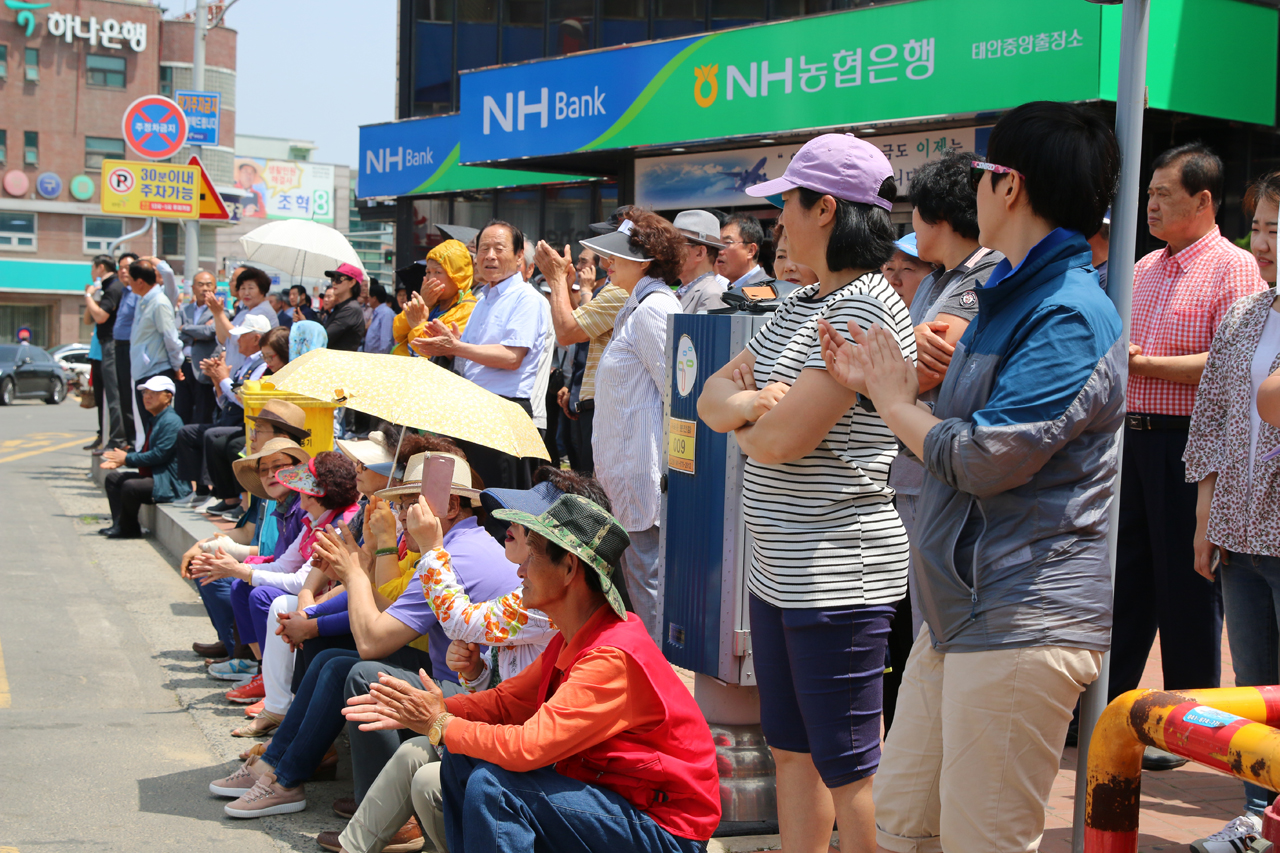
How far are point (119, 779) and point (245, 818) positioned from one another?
77cm

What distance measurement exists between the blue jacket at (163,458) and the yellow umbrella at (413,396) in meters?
6.19

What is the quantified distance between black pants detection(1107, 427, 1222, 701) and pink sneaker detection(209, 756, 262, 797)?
335 centimetres

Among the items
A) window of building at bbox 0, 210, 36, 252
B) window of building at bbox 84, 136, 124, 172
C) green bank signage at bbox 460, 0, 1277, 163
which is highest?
window of building at bbox 84, 136, 124, 172

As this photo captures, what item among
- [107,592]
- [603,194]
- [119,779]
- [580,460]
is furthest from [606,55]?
[119,779]

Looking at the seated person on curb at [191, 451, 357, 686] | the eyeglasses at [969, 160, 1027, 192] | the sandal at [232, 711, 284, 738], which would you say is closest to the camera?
the eyeglasses at [969, 160, 1027, 192]

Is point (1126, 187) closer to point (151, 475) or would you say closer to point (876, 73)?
point (876, 73)

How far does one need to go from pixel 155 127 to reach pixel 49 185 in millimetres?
41406

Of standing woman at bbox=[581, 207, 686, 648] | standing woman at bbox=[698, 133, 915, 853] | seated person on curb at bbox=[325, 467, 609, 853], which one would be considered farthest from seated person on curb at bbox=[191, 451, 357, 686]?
standing woman at bbox=[698, 133, 915, 853]

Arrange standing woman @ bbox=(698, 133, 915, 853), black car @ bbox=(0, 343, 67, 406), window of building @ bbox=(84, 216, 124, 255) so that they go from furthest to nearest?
window of building @ bbox=(84, 216, 124, 255), black car @ bbox=(0, 343, 67, 406), standing woman @ bbox=(698, 133, 915, 853)

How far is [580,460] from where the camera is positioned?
748 centimetres

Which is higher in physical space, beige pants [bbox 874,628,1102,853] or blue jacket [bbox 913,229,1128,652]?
blue jacket [bbox 913,229,1128,652]

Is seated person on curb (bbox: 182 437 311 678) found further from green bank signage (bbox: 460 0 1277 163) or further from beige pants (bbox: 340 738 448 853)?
green bank signage (bbox: 460 0 1277 163)

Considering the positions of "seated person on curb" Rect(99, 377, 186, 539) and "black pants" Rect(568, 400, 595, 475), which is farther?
"seated person on curb" Rect(99, 377, 186, 539)

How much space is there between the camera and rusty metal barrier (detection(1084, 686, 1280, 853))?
1561 mm
